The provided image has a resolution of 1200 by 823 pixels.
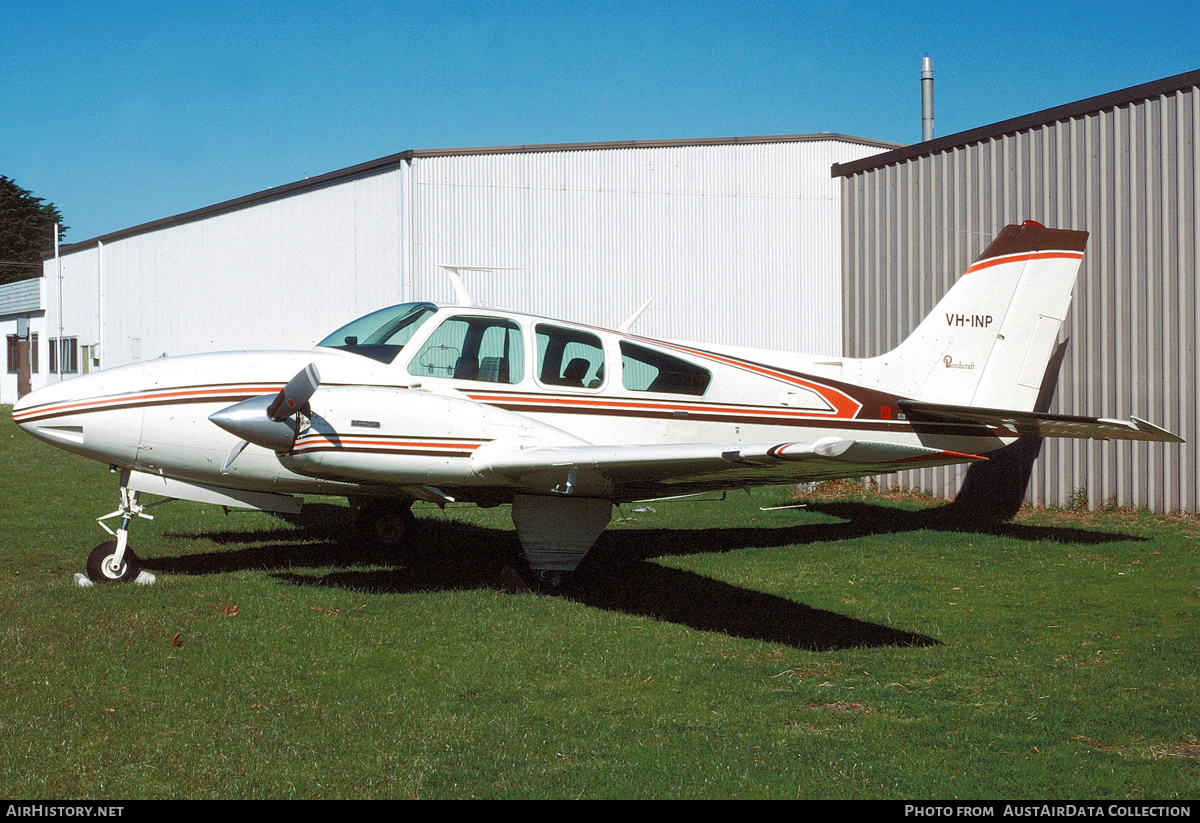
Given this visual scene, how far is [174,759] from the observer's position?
13.7ft

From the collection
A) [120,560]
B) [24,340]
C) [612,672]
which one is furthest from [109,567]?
[24,340]

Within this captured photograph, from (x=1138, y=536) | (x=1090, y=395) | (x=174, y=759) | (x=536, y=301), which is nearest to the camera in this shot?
(x=174, y=759)

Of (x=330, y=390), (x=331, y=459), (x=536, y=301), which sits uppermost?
(x=536, y=301)

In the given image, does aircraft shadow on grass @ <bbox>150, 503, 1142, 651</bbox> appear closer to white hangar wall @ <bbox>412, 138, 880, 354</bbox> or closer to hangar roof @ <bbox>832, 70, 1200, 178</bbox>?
hangar roof @ <bbox>832, 70, 1200, 178</bbox>

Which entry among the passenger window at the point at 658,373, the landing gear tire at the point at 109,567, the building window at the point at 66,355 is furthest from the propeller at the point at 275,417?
the building window at the point at 66,355

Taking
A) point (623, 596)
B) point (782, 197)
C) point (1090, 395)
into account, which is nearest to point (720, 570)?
point (623, 596)

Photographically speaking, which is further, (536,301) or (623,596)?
(536,301)

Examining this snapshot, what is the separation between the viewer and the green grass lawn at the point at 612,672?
13.4 feet

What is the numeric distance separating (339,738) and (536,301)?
1399 centimetres

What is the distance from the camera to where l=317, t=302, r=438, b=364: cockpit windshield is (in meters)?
7.67

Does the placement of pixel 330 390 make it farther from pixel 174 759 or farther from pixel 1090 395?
pixel 1090 395

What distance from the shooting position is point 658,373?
8.56m

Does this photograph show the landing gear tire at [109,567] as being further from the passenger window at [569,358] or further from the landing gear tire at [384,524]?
the passenger window at [569,358]

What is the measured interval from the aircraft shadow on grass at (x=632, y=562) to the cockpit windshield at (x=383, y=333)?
196 centimetres
